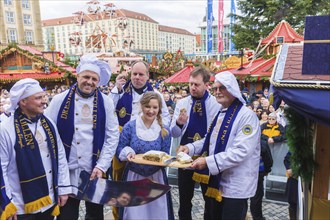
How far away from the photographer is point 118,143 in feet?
10.4

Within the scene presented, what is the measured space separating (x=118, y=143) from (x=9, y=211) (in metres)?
1.23

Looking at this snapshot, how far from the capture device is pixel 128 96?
379 centimetres

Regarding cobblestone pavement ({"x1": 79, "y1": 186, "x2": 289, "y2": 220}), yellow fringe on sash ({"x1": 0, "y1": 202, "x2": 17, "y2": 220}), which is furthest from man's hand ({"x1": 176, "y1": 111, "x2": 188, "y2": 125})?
yellow fringe on sash ({"x1": 0, "y1": 202, "x2": 17, "y2": 220})

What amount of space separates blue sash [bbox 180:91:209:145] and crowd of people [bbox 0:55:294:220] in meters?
0.01

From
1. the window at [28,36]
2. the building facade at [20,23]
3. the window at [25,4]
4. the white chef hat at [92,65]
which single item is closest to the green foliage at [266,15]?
the white chef hat at [92,65]

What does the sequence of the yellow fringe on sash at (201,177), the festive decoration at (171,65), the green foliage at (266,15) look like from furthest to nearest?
the festive decoration at (171,65) < the green foliage at (266,15) < the yellow fringe on sash at (201,177)

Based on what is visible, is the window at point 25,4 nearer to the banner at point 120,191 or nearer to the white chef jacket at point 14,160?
the white chef jacket at point 14,160

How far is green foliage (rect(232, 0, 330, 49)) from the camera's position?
2141 centimetres

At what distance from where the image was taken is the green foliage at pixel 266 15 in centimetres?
2141

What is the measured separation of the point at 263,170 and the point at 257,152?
106cm

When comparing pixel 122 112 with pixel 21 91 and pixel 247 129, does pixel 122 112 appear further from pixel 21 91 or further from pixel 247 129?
pixel 247 129

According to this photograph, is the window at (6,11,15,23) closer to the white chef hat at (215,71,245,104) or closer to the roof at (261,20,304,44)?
the roof at (261,20,304,44)

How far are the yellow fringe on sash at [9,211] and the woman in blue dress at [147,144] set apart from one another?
1.08 meters

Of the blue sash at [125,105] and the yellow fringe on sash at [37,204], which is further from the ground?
the blue sash at [125,105]
